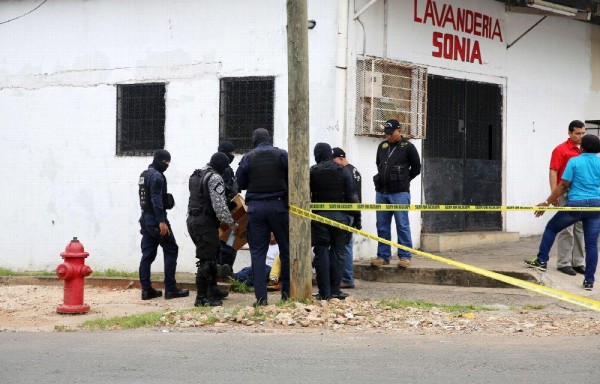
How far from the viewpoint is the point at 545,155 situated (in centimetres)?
1577

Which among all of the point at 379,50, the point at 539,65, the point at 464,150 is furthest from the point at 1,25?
the point at 539,65

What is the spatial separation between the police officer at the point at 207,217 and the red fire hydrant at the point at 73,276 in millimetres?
1304

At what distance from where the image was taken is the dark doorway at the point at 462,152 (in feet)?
45.5

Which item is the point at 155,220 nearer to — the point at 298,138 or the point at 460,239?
the point at 298,138

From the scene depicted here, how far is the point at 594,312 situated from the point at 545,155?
21.5 ft

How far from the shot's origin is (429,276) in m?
11.6

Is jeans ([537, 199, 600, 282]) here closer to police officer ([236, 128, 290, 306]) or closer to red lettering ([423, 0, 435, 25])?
police officer ([236, 128, 290, 306])

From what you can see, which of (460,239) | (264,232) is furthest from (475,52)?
(264,232)

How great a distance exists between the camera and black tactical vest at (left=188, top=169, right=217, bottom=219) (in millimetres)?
10297

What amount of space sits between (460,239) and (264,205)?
4.97 metres

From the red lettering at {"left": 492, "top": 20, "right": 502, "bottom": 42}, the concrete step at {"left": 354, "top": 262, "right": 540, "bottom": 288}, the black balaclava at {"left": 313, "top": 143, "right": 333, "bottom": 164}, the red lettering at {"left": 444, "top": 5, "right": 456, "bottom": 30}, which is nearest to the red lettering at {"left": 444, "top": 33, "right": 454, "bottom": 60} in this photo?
the red lettering at {"left": 444, "top": 5, "right": 456, "bottom": 30}

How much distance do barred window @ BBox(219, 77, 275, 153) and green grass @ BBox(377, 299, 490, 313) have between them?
3.91m

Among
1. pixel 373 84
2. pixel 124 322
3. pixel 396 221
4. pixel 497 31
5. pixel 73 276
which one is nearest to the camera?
pixel 124 322

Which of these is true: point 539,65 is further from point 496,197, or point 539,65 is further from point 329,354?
point 329,354
